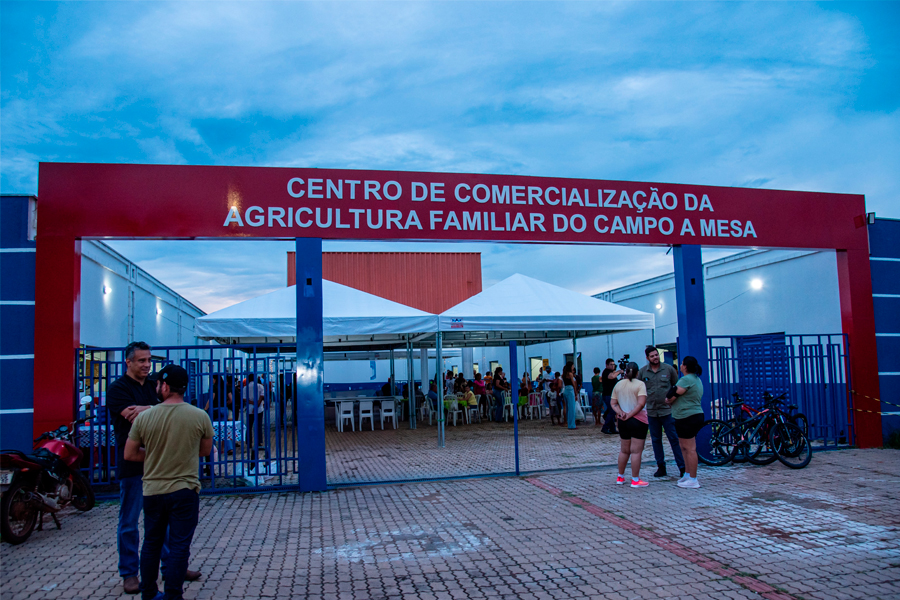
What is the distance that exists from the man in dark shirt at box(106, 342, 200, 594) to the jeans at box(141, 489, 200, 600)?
0.44 metres

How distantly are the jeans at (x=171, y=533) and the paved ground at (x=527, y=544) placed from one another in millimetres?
440

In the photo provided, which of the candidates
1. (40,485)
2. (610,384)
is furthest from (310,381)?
(610,384)

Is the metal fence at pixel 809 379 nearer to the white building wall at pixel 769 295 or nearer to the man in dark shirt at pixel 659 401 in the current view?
the man in dark shirt at pixel 659 401

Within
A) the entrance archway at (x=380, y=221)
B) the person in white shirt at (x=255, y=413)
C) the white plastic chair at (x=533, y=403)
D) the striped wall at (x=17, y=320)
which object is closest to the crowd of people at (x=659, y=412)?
Answer: the entrance archway at (x=380, y=221)

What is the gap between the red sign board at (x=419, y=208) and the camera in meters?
7.45

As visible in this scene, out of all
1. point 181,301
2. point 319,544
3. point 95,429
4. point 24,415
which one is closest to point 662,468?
point 319,544

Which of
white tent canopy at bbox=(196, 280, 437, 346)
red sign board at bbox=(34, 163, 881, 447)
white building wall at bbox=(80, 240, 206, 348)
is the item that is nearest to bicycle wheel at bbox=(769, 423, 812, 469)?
red sign board at bbox=(34, 163, 881, 447)

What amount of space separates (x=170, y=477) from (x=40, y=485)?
315 cm

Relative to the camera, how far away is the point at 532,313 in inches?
480

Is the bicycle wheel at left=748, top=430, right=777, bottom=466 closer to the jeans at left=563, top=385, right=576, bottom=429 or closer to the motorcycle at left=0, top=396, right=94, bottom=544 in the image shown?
the jeans at left=563, top=385, right=576, bottom=429

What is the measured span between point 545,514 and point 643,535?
1088 millimetres

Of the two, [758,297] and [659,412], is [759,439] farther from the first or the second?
[758,297]

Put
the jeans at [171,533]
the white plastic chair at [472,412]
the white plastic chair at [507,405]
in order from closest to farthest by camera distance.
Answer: the jeans at [171,533] < the white plastic chair at [472,412] < the white plastic chair at [507,405]

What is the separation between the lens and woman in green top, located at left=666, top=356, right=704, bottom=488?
7309 millimetres
